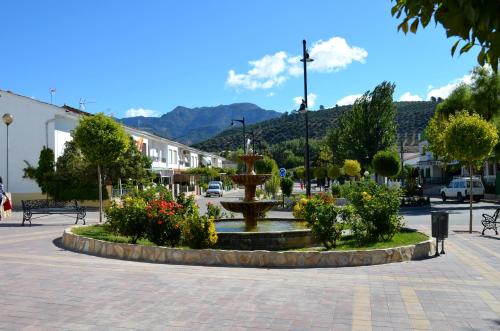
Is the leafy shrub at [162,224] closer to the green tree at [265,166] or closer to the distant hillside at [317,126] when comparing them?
the green tree at [265,166]

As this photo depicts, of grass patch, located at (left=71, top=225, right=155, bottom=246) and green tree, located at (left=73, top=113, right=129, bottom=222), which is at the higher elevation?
green tree, located at (left=73, top=113, right=129, bottom=222)

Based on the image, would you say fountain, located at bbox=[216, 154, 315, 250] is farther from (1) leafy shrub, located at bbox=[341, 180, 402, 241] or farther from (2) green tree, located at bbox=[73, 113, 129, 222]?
(2) green tree, located at bbox=[73, 113, 129, 222]

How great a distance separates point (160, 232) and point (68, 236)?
2.68 m

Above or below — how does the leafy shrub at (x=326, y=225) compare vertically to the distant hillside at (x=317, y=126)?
below

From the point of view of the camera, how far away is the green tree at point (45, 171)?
3256 cm

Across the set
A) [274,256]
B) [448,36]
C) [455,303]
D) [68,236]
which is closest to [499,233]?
[274,256]

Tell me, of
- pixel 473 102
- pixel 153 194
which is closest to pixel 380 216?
pixel 153 194

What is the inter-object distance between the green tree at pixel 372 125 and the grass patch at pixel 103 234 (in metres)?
39.6

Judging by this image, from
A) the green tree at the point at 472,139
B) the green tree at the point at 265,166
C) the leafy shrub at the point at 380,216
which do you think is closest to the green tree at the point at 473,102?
the green tree at the point at 265,166

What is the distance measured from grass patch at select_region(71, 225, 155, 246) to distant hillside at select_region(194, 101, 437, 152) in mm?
82722

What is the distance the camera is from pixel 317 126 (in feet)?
418

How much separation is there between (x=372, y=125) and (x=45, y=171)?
31.5m

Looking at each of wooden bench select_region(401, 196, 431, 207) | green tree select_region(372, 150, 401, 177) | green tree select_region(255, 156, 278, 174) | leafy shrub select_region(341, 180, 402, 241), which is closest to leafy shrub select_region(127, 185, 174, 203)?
leafy shrub select_region(341, 180, 402, 241)

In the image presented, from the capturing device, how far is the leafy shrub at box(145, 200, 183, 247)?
11.6 m
